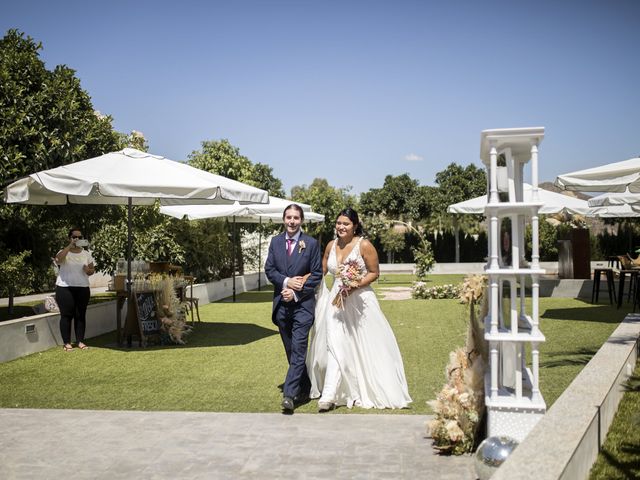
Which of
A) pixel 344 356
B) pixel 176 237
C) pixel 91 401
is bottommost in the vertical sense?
pixel 91 401

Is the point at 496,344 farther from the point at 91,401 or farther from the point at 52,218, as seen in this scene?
the point at 52,218

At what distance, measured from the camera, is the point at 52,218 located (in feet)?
40.7

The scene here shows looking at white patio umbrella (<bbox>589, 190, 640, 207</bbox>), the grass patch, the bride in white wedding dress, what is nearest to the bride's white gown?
the bride in white wedding dress

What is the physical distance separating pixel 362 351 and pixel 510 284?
2348mm

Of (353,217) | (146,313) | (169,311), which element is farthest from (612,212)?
(353,217)

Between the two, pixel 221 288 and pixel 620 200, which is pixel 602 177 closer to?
pixel 620 200

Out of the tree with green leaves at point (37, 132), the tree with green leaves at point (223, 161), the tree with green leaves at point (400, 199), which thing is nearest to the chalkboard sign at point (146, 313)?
the tree with green leaves at point (37, 132)

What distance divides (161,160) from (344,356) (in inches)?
217

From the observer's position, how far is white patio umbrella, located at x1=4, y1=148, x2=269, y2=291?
30.1 feet

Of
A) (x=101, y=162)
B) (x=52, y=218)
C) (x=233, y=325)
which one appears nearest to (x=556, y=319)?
(x=233, y=325)

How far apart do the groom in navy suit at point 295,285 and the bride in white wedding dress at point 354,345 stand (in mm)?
150

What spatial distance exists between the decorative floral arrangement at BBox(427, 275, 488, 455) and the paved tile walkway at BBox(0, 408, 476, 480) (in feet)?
0.42

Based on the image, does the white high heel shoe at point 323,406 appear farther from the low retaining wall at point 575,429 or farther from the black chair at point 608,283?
the black chair at point 608,283

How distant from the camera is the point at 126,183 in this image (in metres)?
9.46
